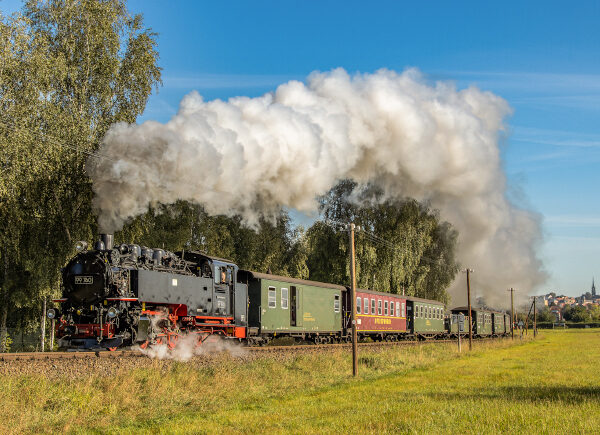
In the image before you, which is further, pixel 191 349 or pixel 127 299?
pixel 191 349

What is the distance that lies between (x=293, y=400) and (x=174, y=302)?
593 cm

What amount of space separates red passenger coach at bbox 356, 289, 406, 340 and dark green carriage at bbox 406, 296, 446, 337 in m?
0.79

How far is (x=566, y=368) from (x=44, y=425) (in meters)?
15.8

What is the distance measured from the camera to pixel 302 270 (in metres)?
38.2

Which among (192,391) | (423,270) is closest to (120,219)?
(192,391)

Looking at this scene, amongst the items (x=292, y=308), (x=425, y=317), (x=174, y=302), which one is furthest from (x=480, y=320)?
(x=174, y=302)

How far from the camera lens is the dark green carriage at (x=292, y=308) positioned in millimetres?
20936

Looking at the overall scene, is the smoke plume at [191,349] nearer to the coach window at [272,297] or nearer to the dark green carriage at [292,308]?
the dark green carriage at [292,308]

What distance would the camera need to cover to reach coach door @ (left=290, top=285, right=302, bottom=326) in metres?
22.7

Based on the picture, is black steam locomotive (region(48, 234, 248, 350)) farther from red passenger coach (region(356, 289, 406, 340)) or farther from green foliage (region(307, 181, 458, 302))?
green foliage (region(307, 181, 458, 302))

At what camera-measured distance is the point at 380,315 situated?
95.5 feet

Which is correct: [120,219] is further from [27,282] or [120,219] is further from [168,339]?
[27,282]

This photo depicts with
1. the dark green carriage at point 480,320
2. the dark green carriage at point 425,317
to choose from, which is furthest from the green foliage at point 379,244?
the dark green carriage at point 480,320

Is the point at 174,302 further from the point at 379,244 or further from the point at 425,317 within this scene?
the point at 379,244
